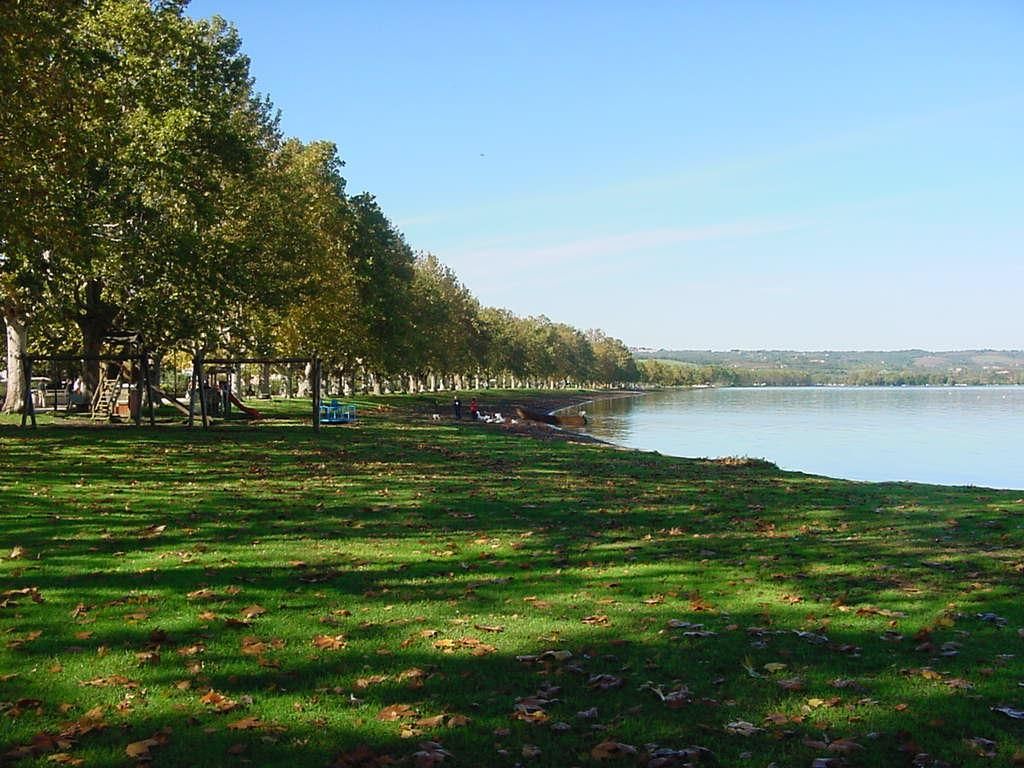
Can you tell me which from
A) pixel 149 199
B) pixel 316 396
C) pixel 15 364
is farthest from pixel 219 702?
pixel 15 364

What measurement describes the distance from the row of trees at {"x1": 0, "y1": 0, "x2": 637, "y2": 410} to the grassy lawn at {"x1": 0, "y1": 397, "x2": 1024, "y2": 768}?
26.1 ft

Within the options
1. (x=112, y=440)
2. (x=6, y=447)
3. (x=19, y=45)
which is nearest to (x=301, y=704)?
(x=19, y=45)

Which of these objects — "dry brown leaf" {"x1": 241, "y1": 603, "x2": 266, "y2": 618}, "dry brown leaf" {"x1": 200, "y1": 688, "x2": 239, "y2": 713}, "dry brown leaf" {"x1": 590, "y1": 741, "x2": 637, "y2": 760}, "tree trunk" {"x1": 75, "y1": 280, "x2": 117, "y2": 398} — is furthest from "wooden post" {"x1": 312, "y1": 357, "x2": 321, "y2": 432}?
"dry brown leaf" {"x1": 590, "y1": 741, "x2": 637, "y2": 760}

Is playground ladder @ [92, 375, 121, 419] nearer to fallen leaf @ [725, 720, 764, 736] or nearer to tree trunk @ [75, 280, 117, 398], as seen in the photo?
tree trunk @ [75, 280, 117, 398]

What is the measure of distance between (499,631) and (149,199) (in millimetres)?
25913

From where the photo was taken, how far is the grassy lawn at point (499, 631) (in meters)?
5.09

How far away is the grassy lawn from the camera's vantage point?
5.09 m

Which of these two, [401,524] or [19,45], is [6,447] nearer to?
[19,45]

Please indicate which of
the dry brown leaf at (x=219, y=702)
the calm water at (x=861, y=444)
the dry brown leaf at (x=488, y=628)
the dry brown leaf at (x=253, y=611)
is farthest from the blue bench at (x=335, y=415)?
the dry brown leaf at (x=219, y=702)

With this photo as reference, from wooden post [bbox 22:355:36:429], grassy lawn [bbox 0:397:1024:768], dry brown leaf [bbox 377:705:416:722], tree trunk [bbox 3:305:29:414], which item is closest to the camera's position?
grassy lawn [bbox 0:397:1024:768]

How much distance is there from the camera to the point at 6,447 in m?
20.0

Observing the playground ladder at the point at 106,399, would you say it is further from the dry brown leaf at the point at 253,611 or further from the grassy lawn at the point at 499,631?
the dry brown leaf at the point at 253,611

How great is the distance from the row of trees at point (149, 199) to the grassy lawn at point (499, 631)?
795 centimetres

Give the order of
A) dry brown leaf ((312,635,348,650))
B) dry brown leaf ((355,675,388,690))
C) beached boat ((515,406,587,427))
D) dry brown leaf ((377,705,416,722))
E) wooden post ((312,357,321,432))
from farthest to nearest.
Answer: beached boat ((515,406,587,427)), wooden post ((312,357,321,432)), dry brown leaf ((312,635,348,650)), dry brown leaf ((355,675,388,690)), dry brown leaf ((377,705,416,722))
